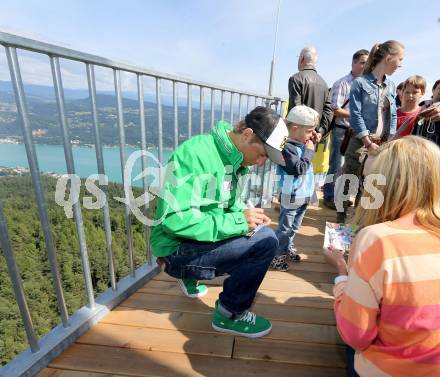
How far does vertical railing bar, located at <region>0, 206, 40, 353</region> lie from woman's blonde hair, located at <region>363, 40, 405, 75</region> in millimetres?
3123

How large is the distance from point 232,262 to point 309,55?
257 cm

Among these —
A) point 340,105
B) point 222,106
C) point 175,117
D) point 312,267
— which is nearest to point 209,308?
point 312,267

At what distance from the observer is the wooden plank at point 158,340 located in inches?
65.2

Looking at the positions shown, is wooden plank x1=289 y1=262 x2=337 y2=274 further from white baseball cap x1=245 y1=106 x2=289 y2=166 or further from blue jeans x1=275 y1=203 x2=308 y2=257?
white baseball cap x1=245 y1=106 x2=289 y2=166

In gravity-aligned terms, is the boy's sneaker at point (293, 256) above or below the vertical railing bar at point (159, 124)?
below

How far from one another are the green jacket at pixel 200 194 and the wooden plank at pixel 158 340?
18.3 inches

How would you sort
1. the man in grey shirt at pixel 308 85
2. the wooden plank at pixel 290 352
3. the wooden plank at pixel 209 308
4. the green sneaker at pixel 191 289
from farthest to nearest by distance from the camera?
the man in grey shirt at pixel 308 85, the green sneaker at pixel 191 289, the wooden plank at pixel 209 308, the wooden plank at pixel 290 352

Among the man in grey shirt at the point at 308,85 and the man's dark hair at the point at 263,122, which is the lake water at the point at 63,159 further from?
the man in grey shirt at the point at 308,85

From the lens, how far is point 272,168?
13.9ft

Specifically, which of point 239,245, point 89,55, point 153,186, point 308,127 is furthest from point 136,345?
point 308,127

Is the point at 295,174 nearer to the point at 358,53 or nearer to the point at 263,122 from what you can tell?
the point at 263,122

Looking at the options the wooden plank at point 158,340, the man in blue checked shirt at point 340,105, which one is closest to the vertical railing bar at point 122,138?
the wooden plank at point 158,340

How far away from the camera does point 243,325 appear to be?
1.78 m

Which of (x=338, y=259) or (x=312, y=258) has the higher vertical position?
(x=338, y=259)
